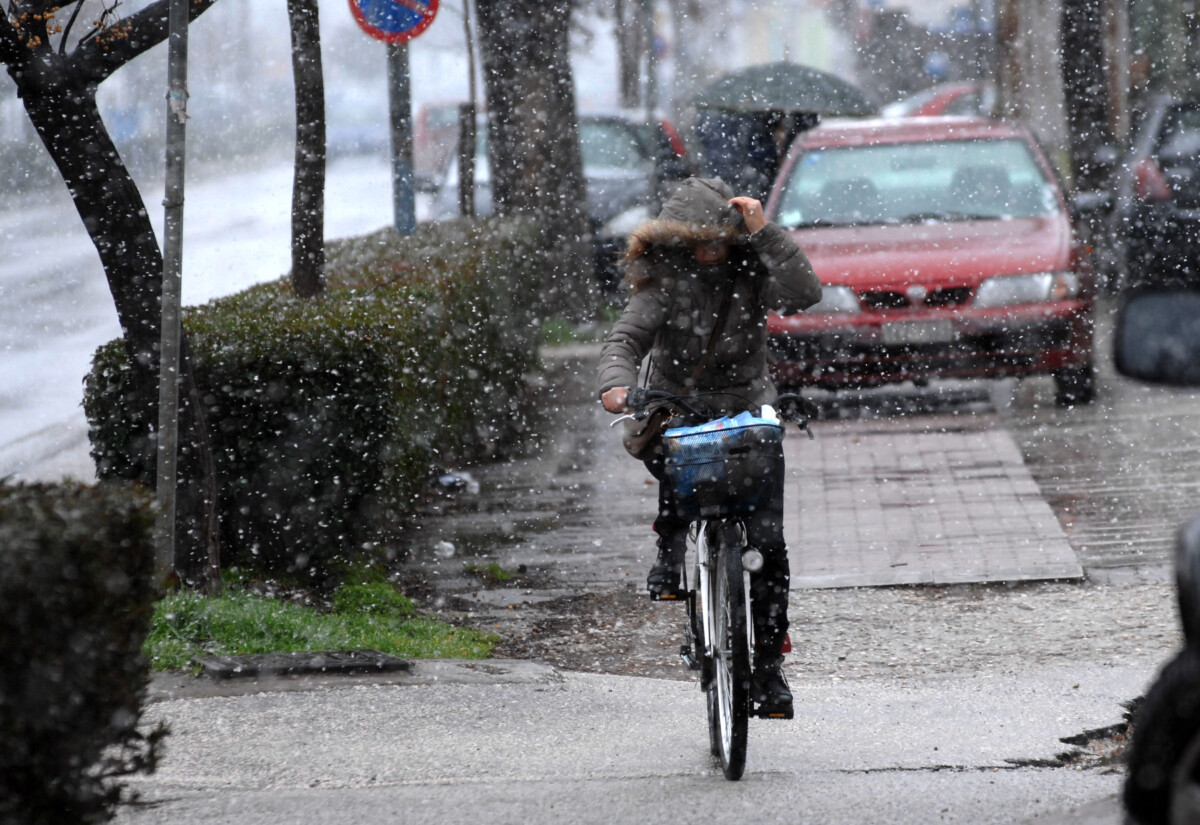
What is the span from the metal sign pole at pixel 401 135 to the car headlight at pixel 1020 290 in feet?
13.9

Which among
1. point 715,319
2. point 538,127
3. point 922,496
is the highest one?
point 715,319

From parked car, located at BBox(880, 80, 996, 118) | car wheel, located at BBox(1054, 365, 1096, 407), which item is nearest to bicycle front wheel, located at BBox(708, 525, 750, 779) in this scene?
car wheel, located at BBox(1054, 365, 1096, 407)

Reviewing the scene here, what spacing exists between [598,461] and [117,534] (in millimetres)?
7471

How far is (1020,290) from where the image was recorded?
36.2ft

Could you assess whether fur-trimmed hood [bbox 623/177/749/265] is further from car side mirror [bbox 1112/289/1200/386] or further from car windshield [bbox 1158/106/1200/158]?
car windshield [bbox 1158/106/1200/158]

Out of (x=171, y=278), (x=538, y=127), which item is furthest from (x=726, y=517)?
(x=538, y=127)

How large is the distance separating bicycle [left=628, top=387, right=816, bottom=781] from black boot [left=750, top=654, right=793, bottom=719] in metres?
0.01

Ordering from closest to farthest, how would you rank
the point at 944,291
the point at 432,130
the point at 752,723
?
the point at 752,723 < the point at 944,291 < the point at 432,130

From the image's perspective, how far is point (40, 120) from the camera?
6527 millimetres

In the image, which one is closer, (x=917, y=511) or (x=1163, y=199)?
(x=917, y=511)

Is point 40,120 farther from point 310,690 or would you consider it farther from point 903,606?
point 903,606

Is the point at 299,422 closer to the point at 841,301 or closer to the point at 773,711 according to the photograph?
the point at 773,711

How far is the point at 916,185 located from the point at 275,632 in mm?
7297

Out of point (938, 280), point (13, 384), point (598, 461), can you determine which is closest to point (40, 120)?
point (598, 461)
